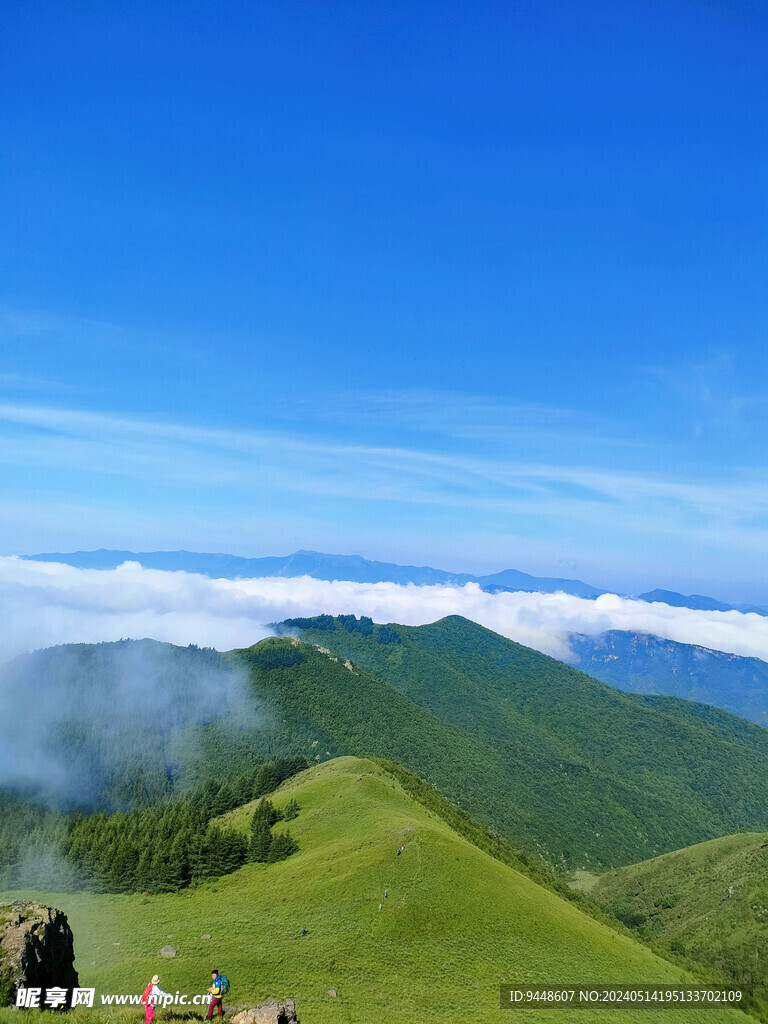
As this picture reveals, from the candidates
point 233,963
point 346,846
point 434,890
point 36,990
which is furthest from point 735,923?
point 36,990

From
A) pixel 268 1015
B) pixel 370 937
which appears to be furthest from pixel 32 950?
pixel 370 937

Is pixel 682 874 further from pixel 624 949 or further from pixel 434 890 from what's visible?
pixel 434 890

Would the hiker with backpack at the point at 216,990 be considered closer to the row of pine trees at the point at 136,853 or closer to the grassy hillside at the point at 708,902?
the row of pine trees at the point at 136,853

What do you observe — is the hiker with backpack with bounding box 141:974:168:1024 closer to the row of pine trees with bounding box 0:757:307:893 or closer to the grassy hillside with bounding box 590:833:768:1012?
the row of pine trees with bounding box 0:757:307:893

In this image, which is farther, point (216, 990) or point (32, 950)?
point (32, 950)

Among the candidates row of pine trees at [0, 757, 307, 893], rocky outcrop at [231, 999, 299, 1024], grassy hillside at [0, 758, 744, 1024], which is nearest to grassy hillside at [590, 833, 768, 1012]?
grassy hillside at [0, 758, 744, 1024]

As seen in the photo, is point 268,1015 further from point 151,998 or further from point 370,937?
point 370,937
